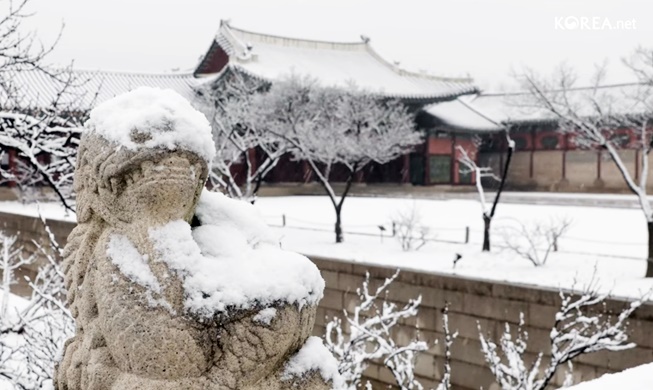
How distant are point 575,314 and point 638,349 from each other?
735mm

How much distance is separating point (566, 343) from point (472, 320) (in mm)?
1216

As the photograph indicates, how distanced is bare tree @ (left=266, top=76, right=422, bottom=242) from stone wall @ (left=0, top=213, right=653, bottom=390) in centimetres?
1046

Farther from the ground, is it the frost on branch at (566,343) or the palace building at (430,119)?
the palace building at (430,119)

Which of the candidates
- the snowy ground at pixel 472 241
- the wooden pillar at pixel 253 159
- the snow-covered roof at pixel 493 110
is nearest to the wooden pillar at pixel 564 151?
the snow-covered roof at pixel 493 110

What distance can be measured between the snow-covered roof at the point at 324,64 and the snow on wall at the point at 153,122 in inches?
861

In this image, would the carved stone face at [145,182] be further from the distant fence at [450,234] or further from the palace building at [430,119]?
the palace building at [430,119]

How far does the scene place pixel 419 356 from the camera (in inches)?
354

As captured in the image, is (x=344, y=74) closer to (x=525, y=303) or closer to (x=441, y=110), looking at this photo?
(x=441, y=110)

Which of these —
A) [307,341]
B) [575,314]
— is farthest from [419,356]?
[307,341]

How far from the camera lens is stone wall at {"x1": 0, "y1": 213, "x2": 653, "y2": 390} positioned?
7320 mm

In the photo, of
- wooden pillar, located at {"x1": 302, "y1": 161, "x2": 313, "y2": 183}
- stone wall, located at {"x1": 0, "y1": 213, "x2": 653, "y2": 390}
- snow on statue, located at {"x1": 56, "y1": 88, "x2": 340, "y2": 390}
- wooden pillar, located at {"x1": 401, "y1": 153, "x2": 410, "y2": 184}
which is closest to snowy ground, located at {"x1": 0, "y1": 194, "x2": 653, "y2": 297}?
stone wall, located at {"x1": 0, "y1": 213, "x2": 653, "y2": 390}

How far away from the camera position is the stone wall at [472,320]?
7293 millimetres

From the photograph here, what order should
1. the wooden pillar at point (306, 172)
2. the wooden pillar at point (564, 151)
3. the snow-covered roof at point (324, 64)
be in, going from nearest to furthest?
1. the snow-covered roof at point (324, 64)
2. the wooden pillar at point (306, 172)
3. the wooden pillar at point (564, 151)

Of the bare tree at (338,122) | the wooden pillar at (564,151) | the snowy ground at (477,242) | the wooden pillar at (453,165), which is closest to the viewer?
the snowy ground at (477,242)
